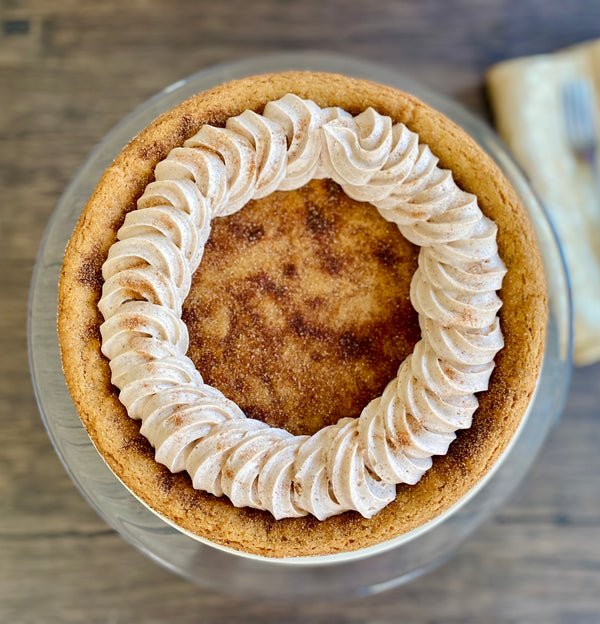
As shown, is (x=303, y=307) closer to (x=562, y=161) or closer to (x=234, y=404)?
(x=234, y=404)

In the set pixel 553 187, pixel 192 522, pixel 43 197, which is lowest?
pixel 192 522

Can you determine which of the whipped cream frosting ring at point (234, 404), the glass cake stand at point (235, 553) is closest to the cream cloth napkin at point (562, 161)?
the glass cake stand at point (235, 553)

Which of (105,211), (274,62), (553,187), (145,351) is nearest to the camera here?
(145,351)

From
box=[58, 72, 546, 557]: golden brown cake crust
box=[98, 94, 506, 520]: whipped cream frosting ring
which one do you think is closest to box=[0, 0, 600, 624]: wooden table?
box=[58, 72, 546, 557]: golden brown cake crust

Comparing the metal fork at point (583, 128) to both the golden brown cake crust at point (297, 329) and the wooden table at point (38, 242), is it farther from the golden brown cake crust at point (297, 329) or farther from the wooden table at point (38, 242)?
the golden brown cake crust at point (297, 329)

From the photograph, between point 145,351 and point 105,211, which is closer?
point 145,351

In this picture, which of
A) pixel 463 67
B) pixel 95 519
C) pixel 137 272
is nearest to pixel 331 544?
pixel 137 272

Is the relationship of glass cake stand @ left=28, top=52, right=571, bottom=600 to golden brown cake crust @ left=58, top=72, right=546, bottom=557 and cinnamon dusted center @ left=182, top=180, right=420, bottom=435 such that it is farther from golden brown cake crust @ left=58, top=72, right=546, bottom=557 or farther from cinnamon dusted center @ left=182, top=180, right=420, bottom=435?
cinnamon dusted center @ left=182, top=180, right=420, bottom=435

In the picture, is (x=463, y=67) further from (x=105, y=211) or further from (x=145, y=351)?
(x=145, y=351)
